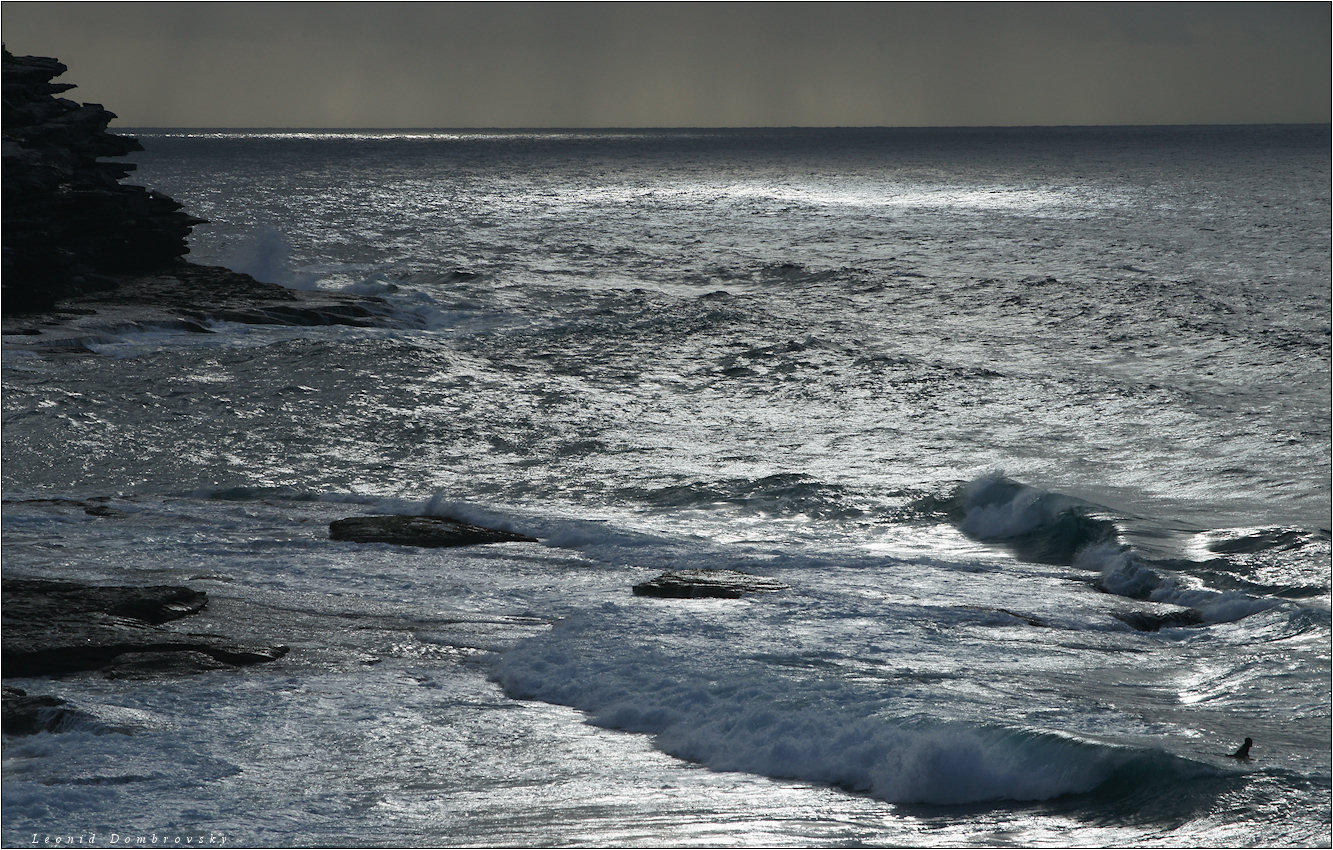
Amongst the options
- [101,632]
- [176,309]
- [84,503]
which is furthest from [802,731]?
[176,309]

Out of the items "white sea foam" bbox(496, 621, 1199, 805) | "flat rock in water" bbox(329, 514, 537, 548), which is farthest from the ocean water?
"flat rock in water" bbox(329, 514, 537, 548)

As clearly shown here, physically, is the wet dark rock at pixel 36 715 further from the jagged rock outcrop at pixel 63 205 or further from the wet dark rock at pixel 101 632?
the jagged rock outcrop at pixel 63 205

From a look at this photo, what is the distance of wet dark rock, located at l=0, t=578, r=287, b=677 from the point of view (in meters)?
9.77

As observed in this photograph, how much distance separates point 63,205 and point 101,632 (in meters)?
22.9

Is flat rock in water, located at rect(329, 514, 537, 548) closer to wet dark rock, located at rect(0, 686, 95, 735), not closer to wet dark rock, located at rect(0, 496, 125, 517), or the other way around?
wet dark rock, located at rect(0, 496, 125, 517)

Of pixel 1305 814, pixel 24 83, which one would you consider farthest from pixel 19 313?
pixel 1305 814

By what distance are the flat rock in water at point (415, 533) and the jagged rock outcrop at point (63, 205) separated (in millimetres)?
16682

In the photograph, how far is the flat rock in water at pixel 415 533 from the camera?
13.9 m

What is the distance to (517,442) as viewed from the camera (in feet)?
64.8

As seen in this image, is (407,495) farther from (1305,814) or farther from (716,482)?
(1305,814)

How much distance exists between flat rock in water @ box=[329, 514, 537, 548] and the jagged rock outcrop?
16.7m

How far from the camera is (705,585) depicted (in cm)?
1229

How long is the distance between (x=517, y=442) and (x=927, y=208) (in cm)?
6807

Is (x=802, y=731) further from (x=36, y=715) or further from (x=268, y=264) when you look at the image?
(x=268, y=264)
